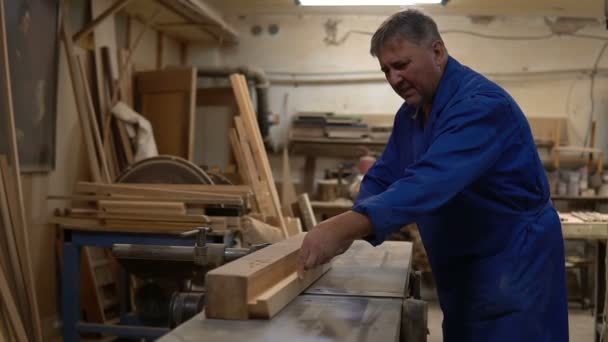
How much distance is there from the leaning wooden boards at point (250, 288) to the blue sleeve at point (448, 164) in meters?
0.24

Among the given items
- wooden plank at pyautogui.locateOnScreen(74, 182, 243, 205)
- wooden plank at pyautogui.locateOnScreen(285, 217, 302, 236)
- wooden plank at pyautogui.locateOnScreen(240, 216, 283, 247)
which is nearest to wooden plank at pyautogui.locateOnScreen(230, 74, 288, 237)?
wooden plank at pyautogui.locateOnScreen(285, 217, 302, 236)

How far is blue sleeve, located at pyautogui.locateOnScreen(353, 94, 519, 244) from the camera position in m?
1.34

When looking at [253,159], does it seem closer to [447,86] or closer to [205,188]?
[205,188]

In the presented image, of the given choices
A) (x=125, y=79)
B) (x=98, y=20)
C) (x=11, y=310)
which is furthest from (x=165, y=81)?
(x=11, y=310)

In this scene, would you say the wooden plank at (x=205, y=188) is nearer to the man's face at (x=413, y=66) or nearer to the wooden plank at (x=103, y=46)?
the wooden plank at (x=103, y=46)

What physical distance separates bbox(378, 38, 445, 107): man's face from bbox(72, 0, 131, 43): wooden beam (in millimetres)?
2823

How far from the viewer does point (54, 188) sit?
13.0ft

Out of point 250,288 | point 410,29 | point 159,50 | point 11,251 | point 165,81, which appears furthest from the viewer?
point 159,50

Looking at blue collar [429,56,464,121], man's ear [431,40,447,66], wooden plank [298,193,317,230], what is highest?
man's ear [431,40,447,66]

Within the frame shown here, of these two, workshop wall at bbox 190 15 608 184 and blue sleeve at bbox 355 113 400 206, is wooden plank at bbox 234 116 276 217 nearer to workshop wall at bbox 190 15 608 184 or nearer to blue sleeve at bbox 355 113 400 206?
blue sleeve at bbox 355 113 400 206

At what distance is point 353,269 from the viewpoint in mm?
→ 1859

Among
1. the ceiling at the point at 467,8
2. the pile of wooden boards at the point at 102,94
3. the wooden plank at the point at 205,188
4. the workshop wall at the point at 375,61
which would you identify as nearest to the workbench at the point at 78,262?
the wooden plank at the point at 205,188

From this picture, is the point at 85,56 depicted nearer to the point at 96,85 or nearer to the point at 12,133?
Answer: the point at 96,85

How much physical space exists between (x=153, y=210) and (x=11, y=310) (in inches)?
30.1
